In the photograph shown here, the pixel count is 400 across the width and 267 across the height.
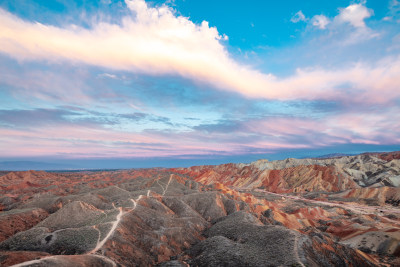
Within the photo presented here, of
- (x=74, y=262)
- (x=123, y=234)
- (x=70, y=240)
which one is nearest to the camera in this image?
(x=74, y=262)

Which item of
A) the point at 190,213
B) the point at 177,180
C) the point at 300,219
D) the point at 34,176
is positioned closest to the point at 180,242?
the point at 190,213

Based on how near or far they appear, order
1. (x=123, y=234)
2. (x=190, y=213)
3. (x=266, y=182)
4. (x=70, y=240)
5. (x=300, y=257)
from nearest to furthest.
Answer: (x=300, y=257) < (x=70, y=240) < (x=123, y=234) < (x=190, y=213) < (x=266, y=182)

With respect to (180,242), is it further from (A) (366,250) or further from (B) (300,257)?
(A) (366,250)

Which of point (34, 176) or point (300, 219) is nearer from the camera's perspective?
point (300, 219)

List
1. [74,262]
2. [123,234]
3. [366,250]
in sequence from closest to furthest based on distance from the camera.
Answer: [74,262] → [123,234] → [366,250]

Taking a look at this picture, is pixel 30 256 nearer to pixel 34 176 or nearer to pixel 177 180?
pixel 177 180

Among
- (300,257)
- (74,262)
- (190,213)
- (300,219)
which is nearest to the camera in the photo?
(74,262)

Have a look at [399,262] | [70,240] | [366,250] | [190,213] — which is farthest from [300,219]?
[70,240]

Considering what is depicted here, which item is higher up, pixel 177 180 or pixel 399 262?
pixel 177 180

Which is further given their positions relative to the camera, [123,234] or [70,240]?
[123,234]
